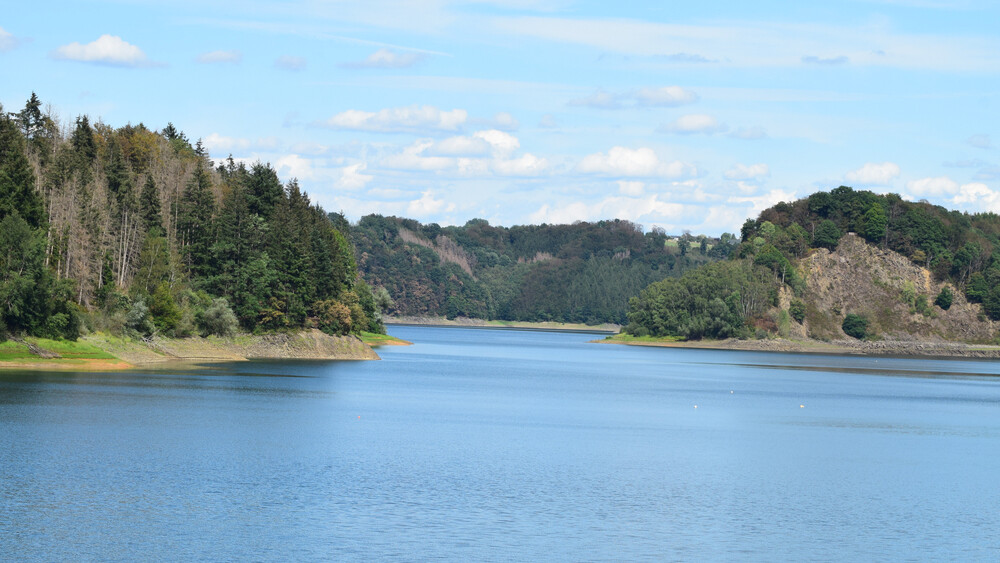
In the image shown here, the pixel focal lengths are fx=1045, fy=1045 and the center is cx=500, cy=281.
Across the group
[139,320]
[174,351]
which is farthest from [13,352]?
[174,351]

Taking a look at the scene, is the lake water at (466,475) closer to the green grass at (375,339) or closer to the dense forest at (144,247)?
the dense forest at (144,247)

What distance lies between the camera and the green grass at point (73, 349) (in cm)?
8100

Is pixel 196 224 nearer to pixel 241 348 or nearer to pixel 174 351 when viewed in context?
pixel 241 348

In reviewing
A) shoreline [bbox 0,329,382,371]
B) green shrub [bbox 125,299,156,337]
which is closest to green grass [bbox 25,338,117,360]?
shoreline [bbox 0,329,382,371]

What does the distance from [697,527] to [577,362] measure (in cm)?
11705

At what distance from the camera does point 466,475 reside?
4391cm

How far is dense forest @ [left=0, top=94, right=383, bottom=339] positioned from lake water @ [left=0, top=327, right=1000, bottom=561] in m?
9.31

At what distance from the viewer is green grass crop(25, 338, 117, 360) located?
8100 centimetres

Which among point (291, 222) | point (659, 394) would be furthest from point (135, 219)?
point (659, 394)

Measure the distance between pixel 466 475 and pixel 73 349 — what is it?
2024 inches

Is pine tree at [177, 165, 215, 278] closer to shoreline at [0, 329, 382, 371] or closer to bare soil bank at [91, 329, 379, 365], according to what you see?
bare soil bank at [91, 329, 379, 365]

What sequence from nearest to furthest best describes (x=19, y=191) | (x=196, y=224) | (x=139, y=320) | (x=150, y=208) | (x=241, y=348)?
1. (x=19, y=191)
2. (x=139, y=320)
3. (x=241, y=348)
4. (x=150, y=208)
5. (x=196, y=224)

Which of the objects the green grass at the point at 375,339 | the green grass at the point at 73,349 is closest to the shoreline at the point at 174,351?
the green grass at the point at 73,349

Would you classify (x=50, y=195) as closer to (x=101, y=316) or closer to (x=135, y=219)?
(x=135, y=219)
